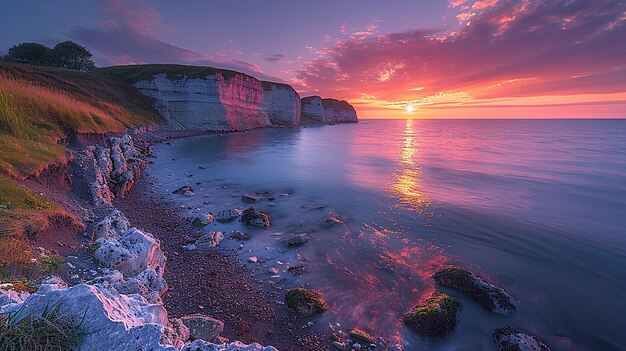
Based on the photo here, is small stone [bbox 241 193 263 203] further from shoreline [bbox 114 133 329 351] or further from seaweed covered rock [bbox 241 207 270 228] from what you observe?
shoreline [bbox 114 133 329 351]

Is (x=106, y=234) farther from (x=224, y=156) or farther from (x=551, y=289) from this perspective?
(x=224, y=156)

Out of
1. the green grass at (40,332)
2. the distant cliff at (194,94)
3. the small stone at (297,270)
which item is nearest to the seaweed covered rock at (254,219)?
the small stone at (297,270)

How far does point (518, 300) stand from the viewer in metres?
10.1

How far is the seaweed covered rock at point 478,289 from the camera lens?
9562 mm

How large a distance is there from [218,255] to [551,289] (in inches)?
510

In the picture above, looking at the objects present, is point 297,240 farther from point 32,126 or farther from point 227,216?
point 32,126

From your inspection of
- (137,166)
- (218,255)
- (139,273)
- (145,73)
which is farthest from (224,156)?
(145,73)

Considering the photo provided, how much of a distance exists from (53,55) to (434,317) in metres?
103

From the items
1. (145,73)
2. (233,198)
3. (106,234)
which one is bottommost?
(233,198)

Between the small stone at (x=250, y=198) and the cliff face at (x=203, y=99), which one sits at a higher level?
the cliff face at (x=203, y=99)

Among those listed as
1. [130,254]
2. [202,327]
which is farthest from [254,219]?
[202,327]

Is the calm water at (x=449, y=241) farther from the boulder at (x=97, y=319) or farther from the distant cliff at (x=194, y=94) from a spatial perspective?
the distant cliff at (x=194, y=94)

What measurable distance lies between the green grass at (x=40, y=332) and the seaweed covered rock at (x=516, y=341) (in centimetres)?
975

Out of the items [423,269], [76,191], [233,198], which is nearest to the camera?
[423,269]
